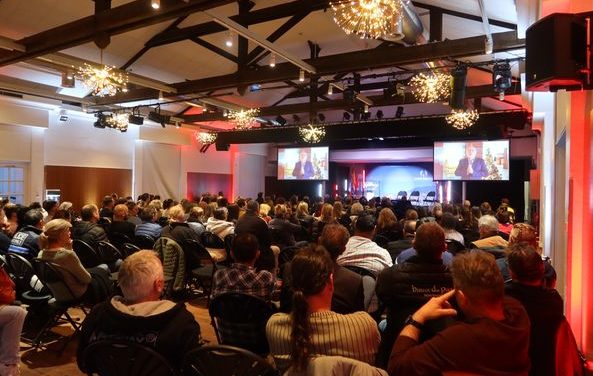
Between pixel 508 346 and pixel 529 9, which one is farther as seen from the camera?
pixel 529 9

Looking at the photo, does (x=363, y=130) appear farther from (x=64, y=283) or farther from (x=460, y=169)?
(x=64, y=283)

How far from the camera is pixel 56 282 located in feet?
11.5

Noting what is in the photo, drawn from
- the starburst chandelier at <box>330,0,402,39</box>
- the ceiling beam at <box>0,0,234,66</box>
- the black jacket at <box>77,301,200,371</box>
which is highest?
the ceiling beam at <box>0,0,234,66</box>

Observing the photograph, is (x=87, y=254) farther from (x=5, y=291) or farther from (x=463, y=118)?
(x=463, y=118)

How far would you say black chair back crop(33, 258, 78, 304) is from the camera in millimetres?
3412

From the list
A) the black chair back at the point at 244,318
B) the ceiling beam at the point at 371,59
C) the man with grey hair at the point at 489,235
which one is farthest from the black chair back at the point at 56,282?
the ceiling beam at the point at 371,59

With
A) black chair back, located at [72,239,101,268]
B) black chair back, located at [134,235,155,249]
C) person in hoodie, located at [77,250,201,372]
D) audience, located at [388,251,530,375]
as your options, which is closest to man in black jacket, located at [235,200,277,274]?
black chair back, located at [134,235,155,249]

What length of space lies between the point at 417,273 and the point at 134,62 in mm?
8066

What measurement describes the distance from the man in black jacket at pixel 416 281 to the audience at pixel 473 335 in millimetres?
674

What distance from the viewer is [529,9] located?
4402 mm

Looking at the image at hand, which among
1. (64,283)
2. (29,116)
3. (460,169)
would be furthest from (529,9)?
(29,116)

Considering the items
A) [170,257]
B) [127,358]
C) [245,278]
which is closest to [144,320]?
[127,358]

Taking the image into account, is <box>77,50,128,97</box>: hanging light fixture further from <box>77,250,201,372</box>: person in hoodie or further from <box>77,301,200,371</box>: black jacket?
<box>77,301,200,371</box>: black jacket

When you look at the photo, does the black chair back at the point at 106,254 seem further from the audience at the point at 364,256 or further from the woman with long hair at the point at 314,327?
the woman with long hair at the point at 314,327
